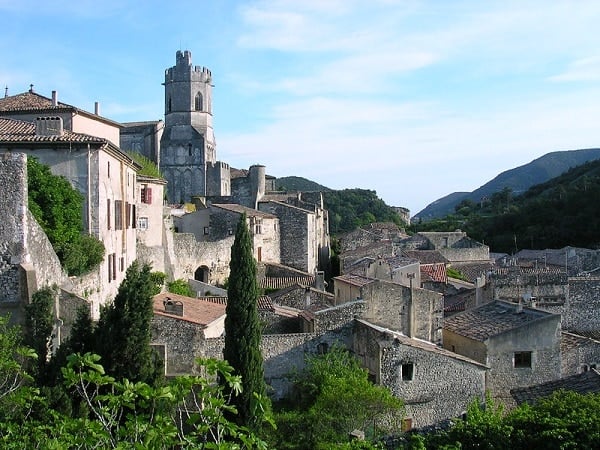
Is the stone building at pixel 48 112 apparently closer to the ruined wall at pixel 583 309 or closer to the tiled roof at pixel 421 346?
the tiled roof at pixel 421 346

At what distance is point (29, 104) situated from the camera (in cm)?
2794

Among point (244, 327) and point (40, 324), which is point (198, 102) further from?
point (40, 324)

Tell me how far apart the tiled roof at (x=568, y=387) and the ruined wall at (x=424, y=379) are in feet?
9.76

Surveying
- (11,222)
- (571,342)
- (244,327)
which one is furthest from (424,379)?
(11,222)

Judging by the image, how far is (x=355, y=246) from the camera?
Result: 65625 millimetres

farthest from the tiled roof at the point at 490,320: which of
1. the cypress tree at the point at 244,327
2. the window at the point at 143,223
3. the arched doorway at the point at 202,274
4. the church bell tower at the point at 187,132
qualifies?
the church bell tower at the point at 187,132

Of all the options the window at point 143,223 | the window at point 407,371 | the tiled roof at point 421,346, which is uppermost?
the window at point 143,223

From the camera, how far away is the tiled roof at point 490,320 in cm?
2506

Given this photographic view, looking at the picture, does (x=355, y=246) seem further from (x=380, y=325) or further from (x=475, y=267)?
(x=380, y=325)

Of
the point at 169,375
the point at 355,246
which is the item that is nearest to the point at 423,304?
the point at 169,375

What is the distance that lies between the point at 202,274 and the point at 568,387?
26556 mm

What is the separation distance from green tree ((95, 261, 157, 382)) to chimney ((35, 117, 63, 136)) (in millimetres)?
7640

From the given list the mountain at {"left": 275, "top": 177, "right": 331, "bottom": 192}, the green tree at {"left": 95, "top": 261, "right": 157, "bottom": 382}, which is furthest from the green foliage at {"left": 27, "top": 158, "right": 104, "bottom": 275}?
the mountain at {"left": 275, "top": 177, "right": 331, "bottom": 192}

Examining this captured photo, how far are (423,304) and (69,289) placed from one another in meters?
13.3
